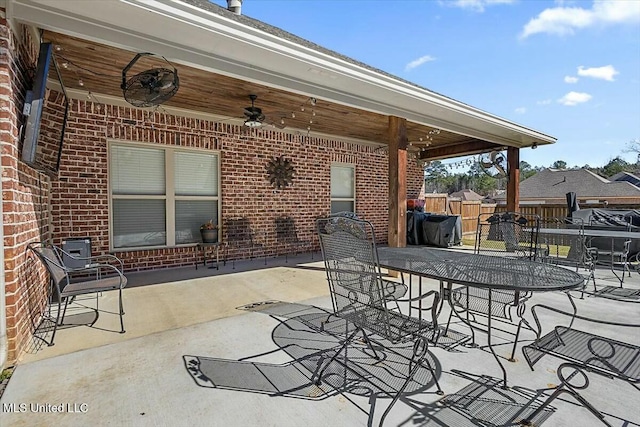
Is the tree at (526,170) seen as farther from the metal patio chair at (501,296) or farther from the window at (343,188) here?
the metal patio chair at (501,296)

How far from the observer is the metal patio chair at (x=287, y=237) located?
691cm

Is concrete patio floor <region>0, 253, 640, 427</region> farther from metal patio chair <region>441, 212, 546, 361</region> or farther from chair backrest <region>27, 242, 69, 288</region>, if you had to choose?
chair backrest <region>27, 242, 69, 288</region>

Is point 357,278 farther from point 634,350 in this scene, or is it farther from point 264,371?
point 634,350

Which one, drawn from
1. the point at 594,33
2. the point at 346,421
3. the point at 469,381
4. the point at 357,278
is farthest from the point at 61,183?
the point at 594,33

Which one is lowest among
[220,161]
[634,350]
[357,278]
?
[634,350]

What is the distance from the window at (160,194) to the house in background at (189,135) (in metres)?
0.02

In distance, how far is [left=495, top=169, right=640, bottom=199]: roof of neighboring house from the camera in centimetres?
1825

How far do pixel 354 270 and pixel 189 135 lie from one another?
471 cm

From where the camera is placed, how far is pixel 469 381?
2.14 m

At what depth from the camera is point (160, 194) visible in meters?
5.48

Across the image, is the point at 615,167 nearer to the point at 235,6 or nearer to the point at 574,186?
the point at 574,186

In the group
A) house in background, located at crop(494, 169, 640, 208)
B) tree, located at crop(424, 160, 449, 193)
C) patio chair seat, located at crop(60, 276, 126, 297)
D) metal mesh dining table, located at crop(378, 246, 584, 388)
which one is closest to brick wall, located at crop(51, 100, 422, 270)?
patio chair seat, located at crop(60, 276, 126, 297)

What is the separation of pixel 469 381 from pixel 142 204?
17.1ft

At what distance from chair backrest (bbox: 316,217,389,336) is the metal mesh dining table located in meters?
0.41
